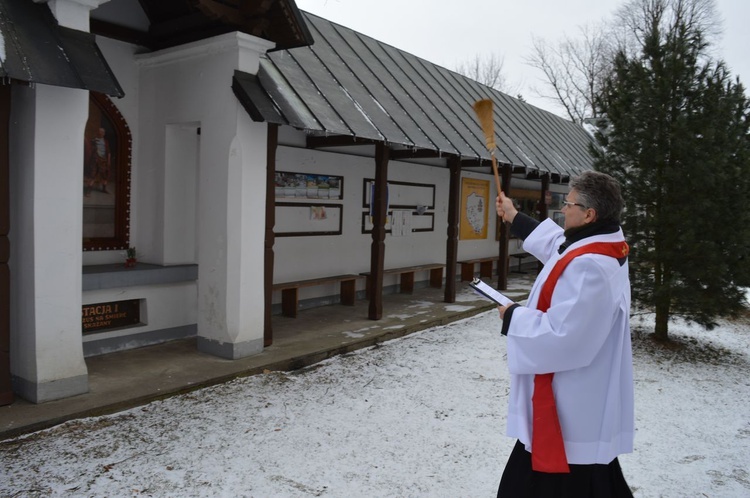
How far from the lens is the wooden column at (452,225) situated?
32.1ft

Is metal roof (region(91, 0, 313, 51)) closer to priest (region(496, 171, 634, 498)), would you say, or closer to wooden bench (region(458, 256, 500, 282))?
priest (region(496, 171, 634, 498))

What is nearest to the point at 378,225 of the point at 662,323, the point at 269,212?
the point at 269,212

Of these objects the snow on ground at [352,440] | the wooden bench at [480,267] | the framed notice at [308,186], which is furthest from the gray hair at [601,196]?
the wooden bench at [480,267]

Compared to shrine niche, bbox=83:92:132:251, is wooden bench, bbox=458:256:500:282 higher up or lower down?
lower down

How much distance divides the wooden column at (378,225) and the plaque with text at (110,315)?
322cm

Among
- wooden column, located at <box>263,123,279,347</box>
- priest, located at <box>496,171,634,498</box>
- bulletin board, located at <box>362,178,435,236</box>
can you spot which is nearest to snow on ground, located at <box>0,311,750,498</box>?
wooden column, located at <box>263,123,279,347</box>

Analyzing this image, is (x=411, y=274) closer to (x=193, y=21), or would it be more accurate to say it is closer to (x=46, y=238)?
(x=193, y=21)

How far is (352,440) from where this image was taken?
Answer: 4496mm

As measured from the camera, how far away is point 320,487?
3725mm

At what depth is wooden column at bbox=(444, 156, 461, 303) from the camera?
385 inches

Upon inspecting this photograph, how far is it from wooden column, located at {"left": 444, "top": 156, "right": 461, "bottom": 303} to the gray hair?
709cm

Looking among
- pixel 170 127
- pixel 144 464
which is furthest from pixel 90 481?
pixel 170 127

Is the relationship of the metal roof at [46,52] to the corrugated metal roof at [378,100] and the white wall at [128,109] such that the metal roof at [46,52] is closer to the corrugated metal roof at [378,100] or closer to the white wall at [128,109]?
the corrugated metal roof at [378,100]

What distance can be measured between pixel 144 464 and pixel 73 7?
355 centimetres
